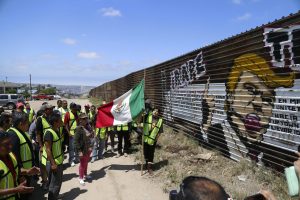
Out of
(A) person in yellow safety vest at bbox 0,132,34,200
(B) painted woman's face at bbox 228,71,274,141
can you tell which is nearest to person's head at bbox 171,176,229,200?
(A) person in yellow safety vest at bbox 0,132,34,200

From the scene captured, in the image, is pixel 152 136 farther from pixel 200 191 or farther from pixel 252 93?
pixel 200 191

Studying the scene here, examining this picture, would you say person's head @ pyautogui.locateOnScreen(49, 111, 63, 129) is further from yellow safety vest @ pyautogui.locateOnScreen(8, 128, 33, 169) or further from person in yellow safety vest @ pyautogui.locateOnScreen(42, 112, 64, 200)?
yellow safety vest @ pyautogui.locateOnScreen(8, 128, 33, 169)

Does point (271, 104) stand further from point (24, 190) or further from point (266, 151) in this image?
point (24, 190)

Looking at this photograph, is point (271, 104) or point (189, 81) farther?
point (189, 81)

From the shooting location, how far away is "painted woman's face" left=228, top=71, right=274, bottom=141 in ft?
22.1

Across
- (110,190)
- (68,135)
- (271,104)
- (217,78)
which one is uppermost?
(217,78)

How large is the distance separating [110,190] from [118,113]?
2.50m

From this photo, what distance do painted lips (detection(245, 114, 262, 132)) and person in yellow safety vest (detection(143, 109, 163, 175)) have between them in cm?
233

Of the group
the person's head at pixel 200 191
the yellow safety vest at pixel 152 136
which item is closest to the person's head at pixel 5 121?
the yellow safety vest at pixel 152 136

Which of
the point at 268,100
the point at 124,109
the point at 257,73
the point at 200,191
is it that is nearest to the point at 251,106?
the point at 268,100

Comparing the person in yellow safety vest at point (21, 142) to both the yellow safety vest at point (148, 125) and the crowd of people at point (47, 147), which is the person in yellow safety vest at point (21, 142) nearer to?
the crowd of people at point (47, 147)

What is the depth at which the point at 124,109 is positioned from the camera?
9.25 meters

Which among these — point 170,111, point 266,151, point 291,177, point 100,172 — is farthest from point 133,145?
point 291,177

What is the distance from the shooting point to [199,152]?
30.8ft
